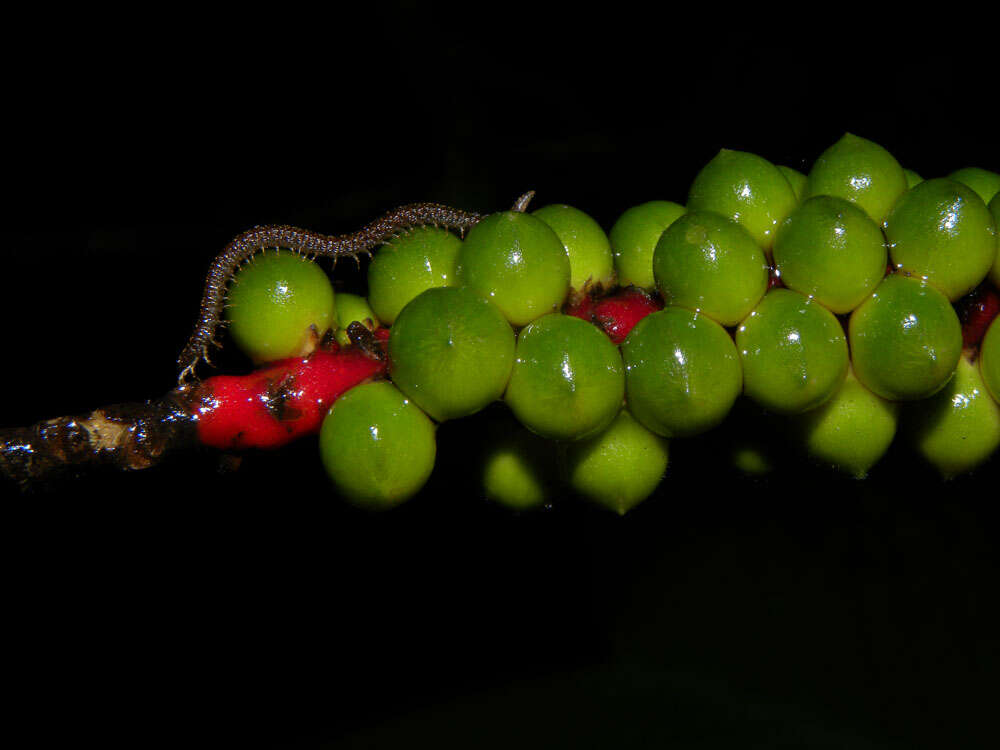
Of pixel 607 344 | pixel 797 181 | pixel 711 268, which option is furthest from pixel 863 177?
pixel 607 344

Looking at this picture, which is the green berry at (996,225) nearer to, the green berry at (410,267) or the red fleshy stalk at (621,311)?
the red fleshy stalk at (621,311)

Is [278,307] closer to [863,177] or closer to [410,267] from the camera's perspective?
[410,267]

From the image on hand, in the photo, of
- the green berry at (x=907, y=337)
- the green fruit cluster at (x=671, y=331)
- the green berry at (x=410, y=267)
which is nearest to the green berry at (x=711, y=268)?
the green fruit cluster at (x=671, y=331)

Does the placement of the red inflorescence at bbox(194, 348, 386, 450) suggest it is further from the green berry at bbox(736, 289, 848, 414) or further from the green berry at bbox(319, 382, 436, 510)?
the green berry at bbox(736, 289, 848, 414)

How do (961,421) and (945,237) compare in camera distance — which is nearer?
(945,237)

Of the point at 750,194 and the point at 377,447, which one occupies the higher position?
the point at 750,194

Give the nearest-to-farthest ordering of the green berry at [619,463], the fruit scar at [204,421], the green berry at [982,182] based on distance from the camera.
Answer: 1. the fruit scar at [204,421]
2. the green berry at [619,463]
3. the green berry at [982,182]

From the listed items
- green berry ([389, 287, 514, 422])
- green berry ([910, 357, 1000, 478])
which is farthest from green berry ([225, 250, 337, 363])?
green berry ([910, 357, 1000, 478])

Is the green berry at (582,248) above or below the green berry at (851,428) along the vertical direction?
above
